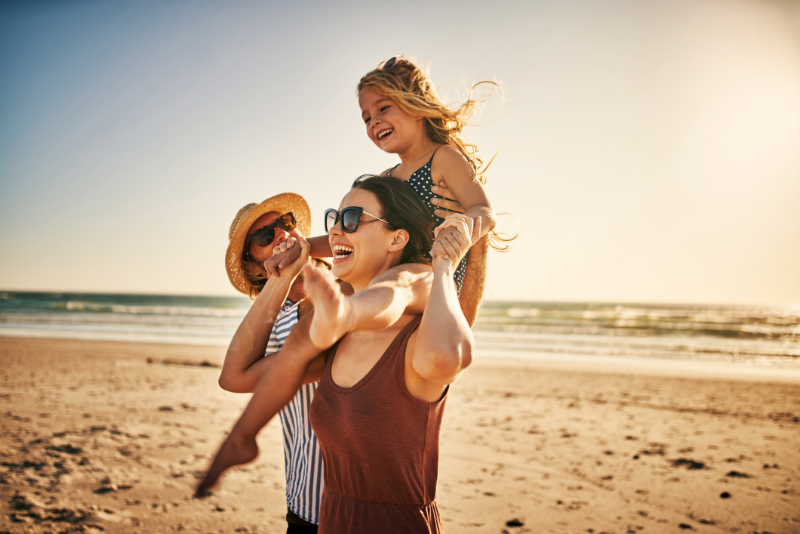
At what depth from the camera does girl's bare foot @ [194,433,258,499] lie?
4.53 ft

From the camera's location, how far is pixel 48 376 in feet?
35.2

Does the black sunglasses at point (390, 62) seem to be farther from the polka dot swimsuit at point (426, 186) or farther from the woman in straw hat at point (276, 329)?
the woman in straw hat at point (276, 329)

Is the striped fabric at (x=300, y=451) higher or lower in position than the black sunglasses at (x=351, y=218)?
lower

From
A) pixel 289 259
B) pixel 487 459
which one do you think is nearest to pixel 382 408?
pixel 289 259

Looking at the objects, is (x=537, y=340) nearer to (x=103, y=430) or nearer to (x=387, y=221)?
(x=103, y=430)

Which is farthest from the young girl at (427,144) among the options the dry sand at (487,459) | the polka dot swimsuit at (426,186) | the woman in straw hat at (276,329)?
the dry sand at (487,459)

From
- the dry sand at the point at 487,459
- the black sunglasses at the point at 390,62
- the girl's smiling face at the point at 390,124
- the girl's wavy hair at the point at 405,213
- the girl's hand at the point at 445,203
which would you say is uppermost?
the black sunglasses at the point at 390,62

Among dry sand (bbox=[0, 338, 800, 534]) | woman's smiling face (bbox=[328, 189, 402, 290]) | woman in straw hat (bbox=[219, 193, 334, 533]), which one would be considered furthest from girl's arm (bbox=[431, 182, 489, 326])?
dry sand (bbox=[0, 338, 800, 534])

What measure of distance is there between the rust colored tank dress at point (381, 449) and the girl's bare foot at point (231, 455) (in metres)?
0.23

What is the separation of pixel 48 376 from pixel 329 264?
11.8m

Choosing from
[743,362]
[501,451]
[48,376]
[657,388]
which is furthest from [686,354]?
[48,376]

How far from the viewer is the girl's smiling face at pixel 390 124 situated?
8.54 ft

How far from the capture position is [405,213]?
177cm

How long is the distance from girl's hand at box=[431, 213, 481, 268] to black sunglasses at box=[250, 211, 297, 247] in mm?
1443
